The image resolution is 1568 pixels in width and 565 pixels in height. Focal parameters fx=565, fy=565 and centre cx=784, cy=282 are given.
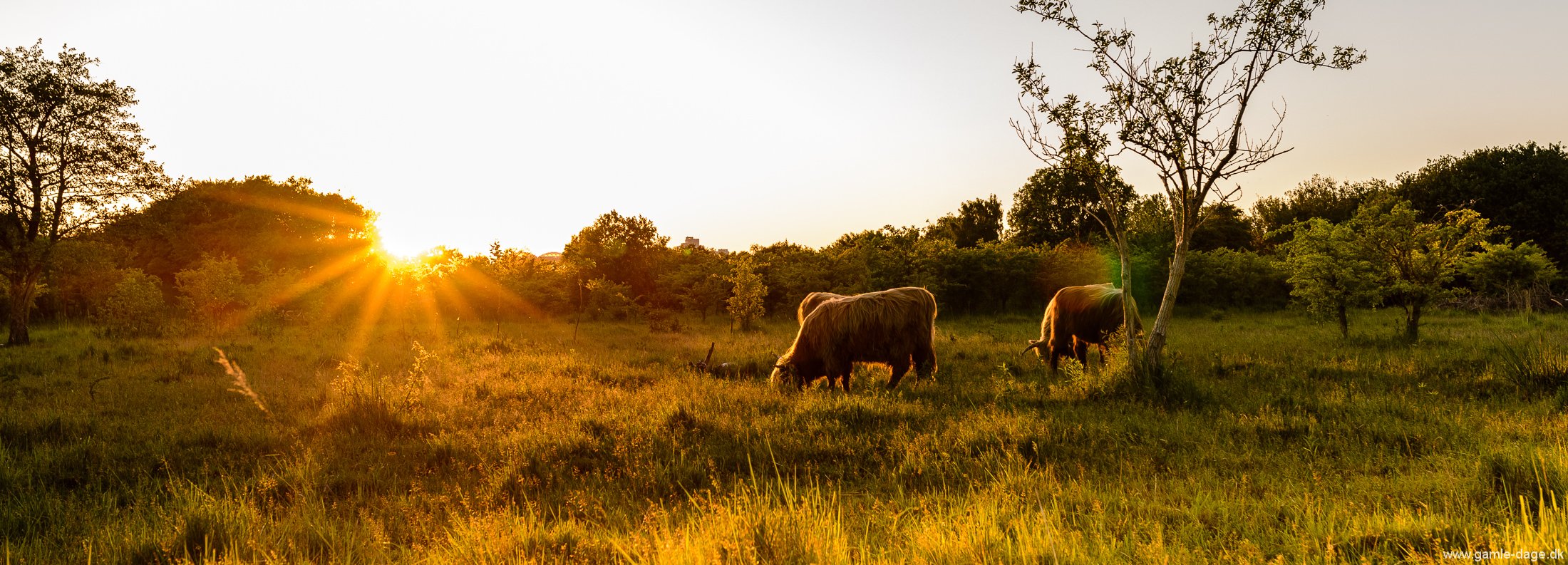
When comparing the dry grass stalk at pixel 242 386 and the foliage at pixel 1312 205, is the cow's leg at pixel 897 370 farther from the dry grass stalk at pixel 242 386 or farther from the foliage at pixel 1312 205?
the foliage at pixel 1312 205

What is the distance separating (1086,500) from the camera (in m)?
4.10

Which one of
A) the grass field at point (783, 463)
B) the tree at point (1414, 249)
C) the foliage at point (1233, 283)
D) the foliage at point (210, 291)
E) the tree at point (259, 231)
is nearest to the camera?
the grass field at point (783, 463)

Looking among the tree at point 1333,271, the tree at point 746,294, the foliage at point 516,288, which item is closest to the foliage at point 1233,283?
the tree at point 1333,271

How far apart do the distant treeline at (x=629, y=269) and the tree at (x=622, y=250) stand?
0.30 feet

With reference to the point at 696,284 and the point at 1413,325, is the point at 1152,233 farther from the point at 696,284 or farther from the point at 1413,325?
the point at 696,284

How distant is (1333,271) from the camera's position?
13984 millimetres

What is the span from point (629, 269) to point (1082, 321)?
2905cm

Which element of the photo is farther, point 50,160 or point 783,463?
A: point 50,160

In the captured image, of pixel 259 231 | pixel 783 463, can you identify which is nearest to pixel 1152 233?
pixel 783 463

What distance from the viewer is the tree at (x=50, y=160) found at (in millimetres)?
15449

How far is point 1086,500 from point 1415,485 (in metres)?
2.26

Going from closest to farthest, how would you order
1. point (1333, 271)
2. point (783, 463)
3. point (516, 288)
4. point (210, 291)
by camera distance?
1. point (783, 463)
2. point (1333, 271)
3. point (210, 291)
4. point (516, 288)

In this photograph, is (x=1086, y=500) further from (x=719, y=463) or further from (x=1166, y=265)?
(x=1166, y=265)

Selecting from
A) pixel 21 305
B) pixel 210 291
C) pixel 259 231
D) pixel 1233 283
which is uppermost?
pixel 259 231
